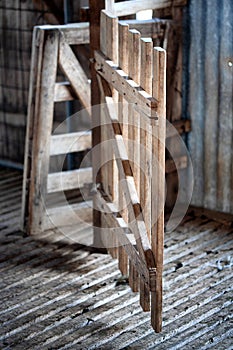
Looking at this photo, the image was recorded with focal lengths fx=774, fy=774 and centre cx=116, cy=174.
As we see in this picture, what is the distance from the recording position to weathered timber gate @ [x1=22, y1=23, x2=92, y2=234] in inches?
254

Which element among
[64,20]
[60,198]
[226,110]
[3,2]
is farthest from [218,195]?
[3,2]

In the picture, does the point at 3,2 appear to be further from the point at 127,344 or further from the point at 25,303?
the point at 127,344

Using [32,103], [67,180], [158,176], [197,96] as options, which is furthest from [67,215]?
[158,176]

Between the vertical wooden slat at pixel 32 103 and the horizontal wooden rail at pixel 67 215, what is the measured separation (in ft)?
0.64

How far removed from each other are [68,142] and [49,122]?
1.09 feet

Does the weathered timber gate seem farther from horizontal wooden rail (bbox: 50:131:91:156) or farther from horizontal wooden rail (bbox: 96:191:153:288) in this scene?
horizontal wooden rail (bbox: 96:191:153:288)

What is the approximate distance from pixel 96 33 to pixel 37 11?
1997 mm

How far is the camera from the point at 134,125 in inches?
207

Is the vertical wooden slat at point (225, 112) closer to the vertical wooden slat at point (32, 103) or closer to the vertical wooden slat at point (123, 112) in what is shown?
the vertical wooden slat at point (123, 112)

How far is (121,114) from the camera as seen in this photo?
5.59m

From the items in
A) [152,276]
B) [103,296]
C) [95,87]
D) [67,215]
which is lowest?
[103,296]

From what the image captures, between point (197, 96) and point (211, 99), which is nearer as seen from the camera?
point (211, 99)

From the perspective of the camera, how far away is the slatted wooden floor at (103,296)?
5.03 m

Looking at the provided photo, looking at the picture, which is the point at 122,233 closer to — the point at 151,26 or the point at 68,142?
the point at 68,142
